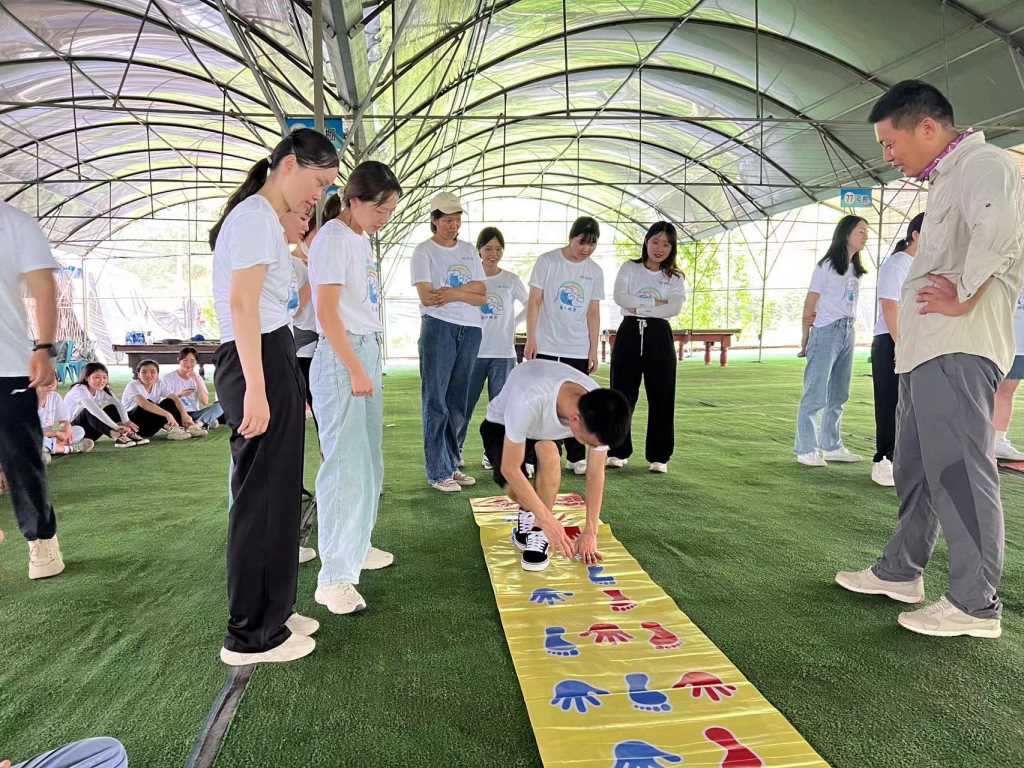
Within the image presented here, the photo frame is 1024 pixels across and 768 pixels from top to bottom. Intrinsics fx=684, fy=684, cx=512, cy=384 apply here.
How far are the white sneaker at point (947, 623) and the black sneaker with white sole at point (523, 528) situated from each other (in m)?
1.43

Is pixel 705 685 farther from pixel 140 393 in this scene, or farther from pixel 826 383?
pixel 140 393

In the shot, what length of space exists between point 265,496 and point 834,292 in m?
4.13

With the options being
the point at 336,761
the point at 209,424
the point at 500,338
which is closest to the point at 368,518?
the point at 336,761

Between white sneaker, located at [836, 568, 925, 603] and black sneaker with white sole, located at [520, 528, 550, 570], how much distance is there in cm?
114

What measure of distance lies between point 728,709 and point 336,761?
0.97m

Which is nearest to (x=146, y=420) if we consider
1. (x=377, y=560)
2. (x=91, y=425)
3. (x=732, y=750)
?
(x=91, y=425)

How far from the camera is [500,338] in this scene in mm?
4719

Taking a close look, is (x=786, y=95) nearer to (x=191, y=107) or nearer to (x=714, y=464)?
(x=714, y=464)

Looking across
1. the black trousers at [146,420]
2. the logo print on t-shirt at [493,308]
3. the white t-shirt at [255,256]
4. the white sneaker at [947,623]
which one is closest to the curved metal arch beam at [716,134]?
the black trousers at [146,420]

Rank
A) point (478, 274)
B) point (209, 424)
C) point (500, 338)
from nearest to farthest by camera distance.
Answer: point (478, 274), point (500, 338), point (209, 424)

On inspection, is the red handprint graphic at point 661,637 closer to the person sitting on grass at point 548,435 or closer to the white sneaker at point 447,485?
the person sitting on grass at point 548,435

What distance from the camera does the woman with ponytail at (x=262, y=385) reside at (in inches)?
71.4

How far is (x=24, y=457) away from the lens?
2.63m

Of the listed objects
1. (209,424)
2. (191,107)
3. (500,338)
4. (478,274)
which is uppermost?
(191,107)
